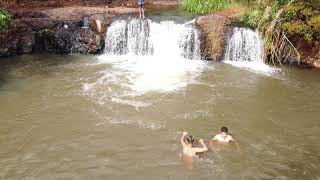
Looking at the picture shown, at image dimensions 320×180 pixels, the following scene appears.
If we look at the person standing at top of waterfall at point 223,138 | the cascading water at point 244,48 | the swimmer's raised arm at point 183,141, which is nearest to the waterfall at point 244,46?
the cascading water at point 244,48

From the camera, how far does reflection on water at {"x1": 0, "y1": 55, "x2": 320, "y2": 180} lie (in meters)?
9.55

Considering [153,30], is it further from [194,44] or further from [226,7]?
[226,7]

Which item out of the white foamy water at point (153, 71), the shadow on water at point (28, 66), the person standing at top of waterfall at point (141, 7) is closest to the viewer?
the white foamy water at point (153, 71)

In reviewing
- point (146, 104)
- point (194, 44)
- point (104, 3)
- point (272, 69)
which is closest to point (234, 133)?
point (146, 104)

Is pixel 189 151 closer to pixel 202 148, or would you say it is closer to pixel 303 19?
pixel 202 148

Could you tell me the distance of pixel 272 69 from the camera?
16.3 metres

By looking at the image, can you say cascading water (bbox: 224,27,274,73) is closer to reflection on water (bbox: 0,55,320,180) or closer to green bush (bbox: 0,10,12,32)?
reflection on water (bbox: 0,55,320,180)

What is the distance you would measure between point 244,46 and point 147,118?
696 cm

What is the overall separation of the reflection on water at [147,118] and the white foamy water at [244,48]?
3.80ft

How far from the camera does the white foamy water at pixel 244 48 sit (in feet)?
56.5

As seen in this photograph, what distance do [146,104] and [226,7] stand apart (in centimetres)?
981

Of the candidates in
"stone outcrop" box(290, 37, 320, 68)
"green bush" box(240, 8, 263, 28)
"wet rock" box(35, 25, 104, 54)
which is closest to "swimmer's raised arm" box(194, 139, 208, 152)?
"stone outcrop" box(290, 37, 320, 68)

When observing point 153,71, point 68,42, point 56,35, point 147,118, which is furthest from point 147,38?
point 147,118

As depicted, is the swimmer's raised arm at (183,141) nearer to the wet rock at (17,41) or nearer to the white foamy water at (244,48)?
the white foamy water at (244,48)
